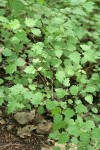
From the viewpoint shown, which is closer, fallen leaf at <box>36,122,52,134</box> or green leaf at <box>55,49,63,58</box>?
green leaf at <box>55,49,63,58</box>

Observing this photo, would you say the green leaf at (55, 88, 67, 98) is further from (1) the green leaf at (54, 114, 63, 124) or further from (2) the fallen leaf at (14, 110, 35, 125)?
(2) the fallen leaf at (14, 110, 35, 125)

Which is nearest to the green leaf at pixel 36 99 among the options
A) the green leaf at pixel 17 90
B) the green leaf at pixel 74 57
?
the green leaf at pixel 17 90

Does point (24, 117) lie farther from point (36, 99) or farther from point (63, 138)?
point (63, 138)

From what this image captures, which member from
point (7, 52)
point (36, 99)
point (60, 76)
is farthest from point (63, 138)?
point (7, 52)

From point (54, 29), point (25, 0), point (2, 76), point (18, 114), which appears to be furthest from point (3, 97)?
point (25, 0)

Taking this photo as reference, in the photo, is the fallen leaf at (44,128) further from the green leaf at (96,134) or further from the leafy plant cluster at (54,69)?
the green leaf at (96,134)

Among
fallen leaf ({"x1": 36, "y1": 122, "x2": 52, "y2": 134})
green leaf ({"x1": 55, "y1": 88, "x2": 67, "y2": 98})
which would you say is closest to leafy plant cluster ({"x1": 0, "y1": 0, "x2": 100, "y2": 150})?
green leaf ({"x1": 55, "y1": 88, "x2": 67, "y2": 98})

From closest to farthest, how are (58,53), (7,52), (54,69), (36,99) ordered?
(36,99)
(58,53)
(7,52)
(54,69)

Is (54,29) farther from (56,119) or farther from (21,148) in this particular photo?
(21,148)
